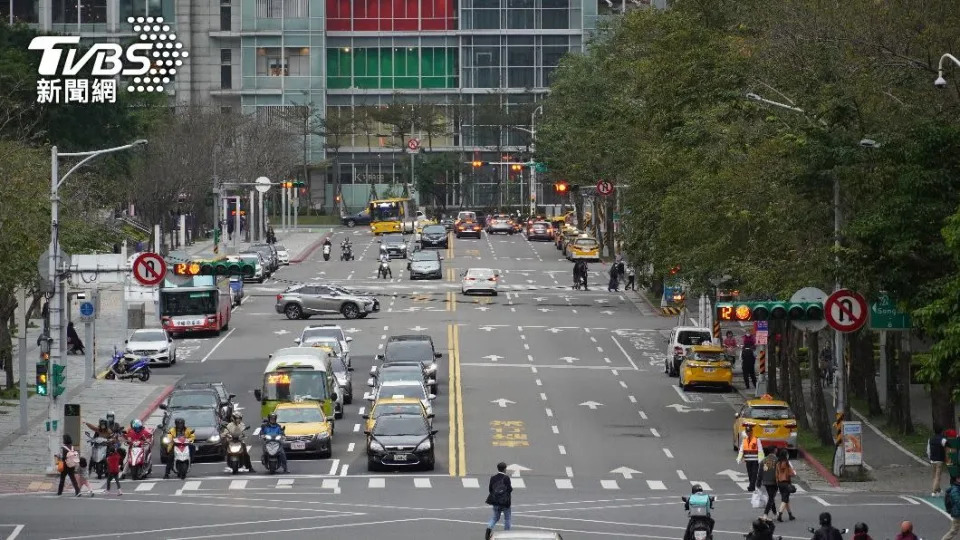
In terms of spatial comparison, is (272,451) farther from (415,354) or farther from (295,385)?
(415,354)

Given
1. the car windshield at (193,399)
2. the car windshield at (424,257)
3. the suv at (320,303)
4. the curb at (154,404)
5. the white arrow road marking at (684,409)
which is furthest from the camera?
the car windshield at (424,257)

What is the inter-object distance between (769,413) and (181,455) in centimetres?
1453

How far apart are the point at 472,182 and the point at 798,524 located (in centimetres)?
12904

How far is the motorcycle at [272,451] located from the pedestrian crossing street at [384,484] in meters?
0.40

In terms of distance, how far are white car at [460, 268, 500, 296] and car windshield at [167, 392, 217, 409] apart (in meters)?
41.2

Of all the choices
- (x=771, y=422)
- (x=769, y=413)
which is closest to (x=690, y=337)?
(x=769, y=413)

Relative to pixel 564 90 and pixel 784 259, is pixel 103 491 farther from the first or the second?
pixel 564 90

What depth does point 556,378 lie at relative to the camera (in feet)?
207

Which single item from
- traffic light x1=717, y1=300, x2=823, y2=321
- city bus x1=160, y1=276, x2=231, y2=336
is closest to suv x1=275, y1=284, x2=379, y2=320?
city bus x1=160, y1=276, x2=231, y2=336

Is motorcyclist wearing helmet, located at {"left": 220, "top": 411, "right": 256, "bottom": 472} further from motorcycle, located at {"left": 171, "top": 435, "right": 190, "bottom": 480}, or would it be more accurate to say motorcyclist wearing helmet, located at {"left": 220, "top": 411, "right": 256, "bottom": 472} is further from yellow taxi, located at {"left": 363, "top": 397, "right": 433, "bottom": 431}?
yellow taxi, located at {"left": 363, "top": 397, "right": 433, "bottom": 431}

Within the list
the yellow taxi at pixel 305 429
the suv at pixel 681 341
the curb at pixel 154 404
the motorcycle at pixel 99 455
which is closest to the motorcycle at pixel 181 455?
the motorcycle at pixel 99 455

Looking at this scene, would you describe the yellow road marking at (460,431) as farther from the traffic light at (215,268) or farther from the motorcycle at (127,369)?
the motorcycle at (127,369)

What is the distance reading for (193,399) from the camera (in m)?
49.7

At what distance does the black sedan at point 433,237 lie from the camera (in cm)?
11944
